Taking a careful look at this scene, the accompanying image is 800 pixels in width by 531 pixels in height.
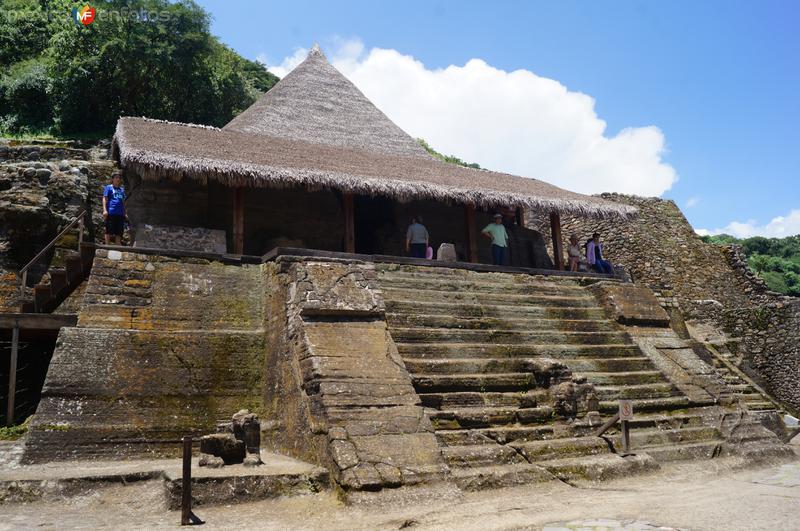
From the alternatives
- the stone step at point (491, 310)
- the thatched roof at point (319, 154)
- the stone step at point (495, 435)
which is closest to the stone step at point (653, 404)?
the stone step at point (495, 435)

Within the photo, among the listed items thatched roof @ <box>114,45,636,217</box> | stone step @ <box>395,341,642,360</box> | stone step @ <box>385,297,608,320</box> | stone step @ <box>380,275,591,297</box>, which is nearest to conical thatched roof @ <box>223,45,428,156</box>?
thatched roof @ <box>114,45,636,217</box>

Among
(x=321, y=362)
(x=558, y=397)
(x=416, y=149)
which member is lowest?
(x=558, y=397)

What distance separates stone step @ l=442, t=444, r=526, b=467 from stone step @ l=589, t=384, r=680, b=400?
A: 172cm

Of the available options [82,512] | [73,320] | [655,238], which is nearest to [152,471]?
[82,512]

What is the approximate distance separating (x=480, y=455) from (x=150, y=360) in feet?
11.2

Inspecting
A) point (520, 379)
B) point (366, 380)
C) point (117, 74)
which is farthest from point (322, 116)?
point (366, 380)

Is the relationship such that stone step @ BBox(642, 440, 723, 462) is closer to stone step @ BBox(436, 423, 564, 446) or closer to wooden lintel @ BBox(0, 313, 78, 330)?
stone step @ BBox(436, 423, 564, 446)

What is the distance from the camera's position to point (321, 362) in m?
5.70

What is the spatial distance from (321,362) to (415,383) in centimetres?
96

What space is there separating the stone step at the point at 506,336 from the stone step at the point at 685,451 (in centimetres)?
176

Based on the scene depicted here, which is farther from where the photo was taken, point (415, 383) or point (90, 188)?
point (90, 188)

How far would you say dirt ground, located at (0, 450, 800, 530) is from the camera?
416cm

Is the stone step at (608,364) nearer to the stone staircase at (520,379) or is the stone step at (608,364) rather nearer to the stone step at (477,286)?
the stone staircase at (520,379)

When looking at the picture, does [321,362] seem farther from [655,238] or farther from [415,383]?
[655,238]
